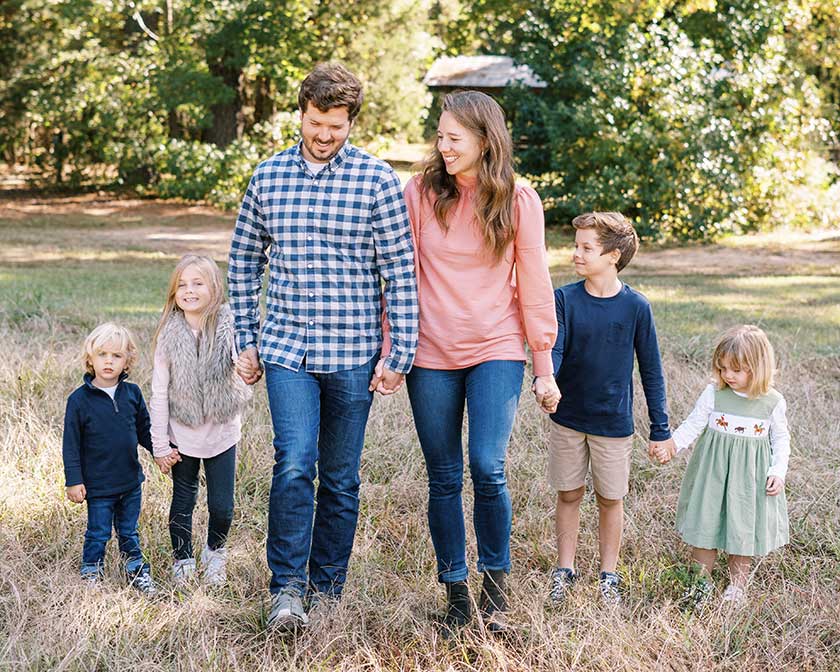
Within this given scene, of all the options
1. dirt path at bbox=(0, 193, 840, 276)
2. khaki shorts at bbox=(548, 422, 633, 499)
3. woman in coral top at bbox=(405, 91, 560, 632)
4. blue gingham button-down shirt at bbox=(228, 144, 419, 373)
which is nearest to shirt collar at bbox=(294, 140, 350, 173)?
blue gingham button-down shirt at bbox=(228, 144, 419, 373)

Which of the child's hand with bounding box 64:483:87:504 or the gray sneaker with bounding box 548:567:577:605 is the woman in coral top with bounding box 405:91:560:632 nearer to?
the gray sneaker with bounding box 548:567:577:605

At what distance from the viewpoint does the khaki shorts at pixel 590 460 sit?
13.2ft

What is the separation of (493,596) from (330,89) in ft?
6.28

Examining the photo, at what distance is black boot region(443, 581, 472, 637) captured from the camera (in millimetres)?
3584

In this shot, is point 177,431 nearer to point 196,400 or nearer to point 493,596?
point 196,400

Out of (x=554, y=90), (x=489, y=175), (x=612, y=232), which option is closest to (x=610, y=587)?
(x=612, y=232)

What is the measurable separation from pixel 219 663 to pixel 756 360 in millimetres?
2398

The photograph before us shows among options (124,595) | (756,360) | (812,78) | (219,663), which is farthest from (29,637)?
(812,78)

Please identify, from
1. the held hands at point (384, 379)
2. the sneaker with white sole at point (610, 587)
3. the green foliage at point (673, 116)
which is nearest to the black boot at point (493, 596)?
the sneaker with white sole at point (610, 587)

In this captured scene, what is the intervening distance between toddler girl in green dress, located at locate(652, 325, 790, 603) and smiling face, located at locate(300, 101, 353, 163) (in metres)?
1.80

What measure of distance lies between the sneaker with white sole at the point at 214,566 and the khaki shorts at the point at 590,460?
4.59ft

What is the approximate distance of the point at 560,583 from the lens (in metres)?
3.93

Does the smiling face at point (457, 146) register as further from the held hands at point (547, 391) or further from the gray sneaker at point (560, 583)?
the gray sneaker at point (560, 583)

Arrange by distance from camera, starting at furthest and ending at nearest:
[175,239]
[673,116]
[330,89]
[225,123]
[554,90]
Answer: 1. [225,123]
2. [554,90]
3. [175,239]
4. [673,116]
5. [330,89]
